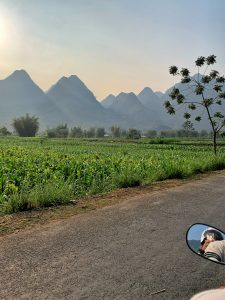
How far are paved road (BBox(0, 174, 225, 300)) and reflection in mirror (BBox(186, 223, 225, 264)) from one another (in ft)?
6.95

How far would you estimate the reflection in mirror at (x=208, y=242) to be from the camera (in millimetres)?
1996

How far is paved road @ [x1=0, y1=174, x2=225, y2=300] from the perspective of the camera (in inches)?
169

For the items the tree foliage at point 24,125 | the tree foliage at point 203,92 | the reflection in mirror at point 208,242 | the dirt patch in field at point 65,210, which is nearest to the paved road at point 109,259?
the dirt patch in field at point 65,210

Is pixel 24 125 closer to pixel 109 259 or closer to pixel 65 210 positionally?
pixel 65 210

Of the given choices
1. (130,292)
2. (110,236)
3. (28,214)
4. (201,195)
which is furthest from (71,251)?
(201,195)

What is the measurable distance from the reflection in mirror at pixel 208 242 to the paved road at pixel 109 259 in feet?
6.95

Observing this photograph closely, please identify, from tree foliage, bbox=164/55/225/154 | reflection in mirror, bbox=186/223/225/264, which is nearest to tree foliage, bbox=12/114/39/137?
tree foliage, bbox=164/55/225/154

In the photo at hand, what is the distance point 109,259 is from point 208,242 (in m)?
3.22

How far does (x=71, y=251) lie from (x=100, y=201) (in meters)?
3.50

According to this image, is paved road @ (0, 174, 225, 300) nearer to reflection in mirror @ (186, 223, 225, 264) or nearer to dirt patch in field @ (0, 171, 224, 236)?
dirt patch in field @ (0, 171, 224, 236)

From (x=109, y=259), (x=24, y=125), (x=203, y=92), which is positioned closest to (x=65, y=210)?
(x=109, y=259)

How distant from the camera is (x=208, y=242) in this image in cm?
209

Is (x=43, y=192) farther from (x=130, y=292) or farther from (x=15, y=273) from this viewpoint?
(x=130, y=292)

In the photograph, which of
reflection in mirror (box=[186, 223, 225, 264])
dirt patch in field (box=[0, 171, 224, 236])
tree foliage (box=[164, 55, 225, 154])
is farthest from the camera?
tree foliage (box=[164, 55, 225, 154])
